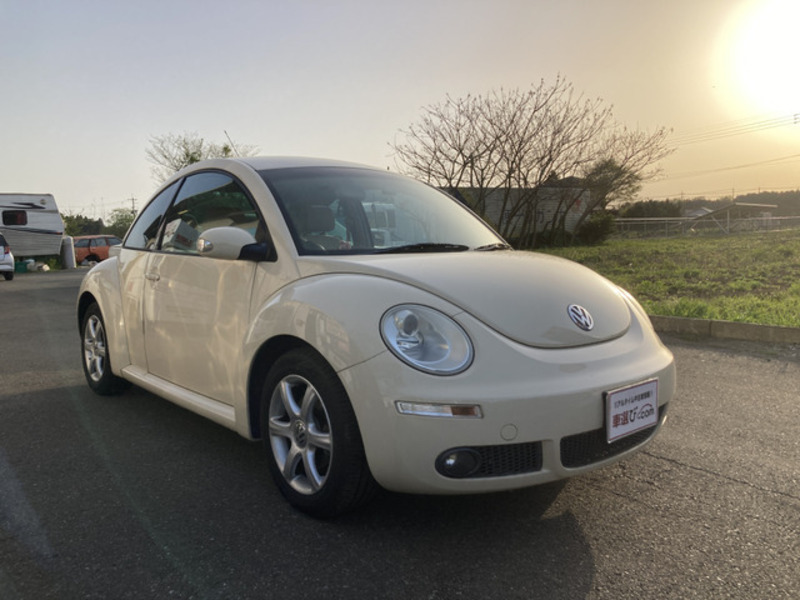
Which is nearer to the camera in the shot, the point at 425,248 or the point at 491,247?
the point at 425,248

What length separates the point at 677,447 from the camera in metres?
3.35

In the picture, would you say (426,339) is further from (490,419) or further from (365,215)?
(365,215)

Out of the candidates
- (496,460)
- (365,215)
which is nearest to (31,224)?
(365,215)

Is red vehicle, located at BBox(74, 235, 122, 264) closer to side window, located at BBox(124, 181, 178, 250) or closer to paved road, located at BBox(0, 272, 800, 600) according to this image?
side window, located at BBox(124, 181, 178, 250)

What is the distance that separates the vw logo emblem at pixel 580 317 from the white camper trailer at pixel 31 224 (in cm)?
2806

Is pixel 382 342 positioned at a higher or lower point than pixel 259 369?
higher

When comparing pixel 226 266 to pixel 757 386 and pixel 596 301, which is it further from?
pixel 757 386

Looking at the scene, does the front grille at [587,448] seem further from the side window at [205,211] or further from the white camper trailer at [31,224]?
the white camper trailer at [31,224]

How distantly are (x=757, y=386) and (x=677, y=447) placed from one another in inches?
68.8

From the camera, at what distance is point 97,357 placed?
4.58m

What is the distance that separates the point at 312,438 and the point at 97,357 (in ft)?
9.09

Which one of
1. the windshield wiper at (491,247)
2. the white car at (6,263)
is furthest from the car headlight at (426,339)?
the white car at (6,263)

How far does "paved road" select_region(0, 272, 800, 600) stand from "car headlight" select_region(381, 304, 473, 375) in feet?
2.27

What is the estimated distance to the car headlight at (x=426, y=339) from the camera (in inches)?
86.7
